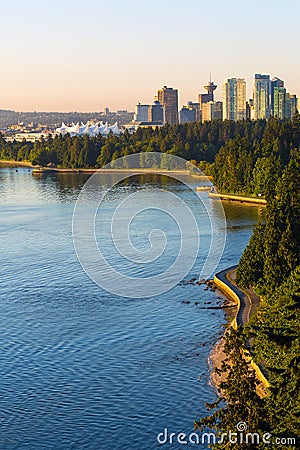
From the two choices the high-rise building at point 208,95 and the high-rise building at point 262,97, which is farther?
the high-rise building at point 208,95

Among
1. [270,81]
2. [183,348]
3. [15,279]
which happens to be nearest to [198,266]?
[15,279]

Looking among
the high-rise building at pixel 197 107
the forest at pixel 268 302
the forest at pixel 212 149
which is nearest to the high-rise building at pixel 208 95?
the high-rise building at pixel 197 107

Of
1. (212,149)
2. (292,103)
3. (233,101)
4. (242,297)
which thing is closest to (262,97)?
(292,103)

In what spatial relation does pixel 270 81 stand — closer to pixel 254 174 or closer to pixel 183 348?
pixel 254 174

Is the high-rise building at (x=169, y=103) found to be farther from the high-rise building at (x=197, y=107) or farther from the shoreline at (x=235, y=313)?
the shoreline at (x=235, y=313)

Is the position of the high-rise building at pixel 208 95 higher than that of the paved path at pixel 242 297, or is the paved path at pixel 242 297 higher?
the high-rise building at pixel 208 95

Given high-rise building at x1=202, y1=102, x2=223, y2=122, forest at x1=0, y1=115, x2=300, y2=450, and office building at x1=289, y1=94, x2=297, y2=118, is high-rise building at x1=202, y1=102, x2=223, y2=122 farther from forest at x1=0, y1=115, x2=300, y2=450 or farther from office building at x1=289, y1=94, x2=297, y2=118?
forest at x1=0, y1=115, x2=300, y2=450

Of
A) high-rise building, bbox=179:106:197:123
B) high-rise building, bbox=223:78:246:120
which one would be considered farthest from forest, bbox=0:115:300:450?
high-rise building, bbox=179:106:197:123

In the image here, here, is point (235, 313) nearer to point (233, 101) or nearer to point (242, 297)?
point (242, 297)
